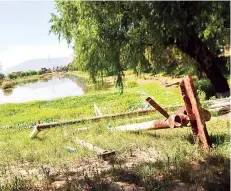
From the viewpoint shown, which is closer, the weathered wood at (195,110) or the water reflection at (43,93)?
the weathered wood at (195,110)

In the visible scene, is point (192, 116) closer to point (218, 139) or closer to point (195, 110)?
point (195, 110)

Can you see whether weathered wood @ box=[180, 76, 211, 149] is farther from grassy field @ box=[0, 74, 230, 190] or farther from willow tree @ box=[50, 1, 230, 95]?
willow tree @ box=[50, 1, 230, 95]

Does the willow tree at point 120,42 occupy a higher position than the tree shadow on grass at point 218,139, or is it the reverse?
the willow tree at point 120,42

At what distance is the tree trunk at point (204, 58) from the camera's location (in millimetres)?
13074

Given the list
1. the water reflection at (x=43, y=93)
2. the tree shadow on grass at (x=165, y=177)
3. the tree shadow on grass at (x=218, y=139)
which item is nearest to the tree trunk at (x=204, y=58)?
the tree shadow on grass at (x=218, y=139)

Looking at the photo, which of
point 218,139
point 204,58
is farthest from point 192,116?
point 204,58

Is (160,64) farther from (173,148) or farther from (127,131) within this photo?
(173,148)

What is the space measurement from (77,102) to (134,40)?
18124mm

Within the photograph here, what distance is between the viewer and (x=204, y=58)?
14.5m

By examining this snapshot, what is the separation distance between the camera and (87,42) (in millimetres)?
14180

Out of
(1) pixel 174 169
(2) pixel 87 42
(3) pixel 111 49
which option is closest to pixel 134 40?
(3) pixel 111 49

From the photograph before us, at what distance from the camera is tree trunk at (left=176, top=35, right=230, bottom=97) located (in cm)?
1307

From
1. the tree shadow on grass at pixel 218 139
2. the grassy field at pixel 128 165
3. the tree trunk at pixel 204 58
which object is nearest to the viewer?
the grassy field at pixel 128 165

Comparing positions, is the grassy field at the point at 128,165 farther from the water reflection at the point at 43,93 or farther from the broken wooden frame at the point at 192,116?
the water reflection at the point at 43,93
